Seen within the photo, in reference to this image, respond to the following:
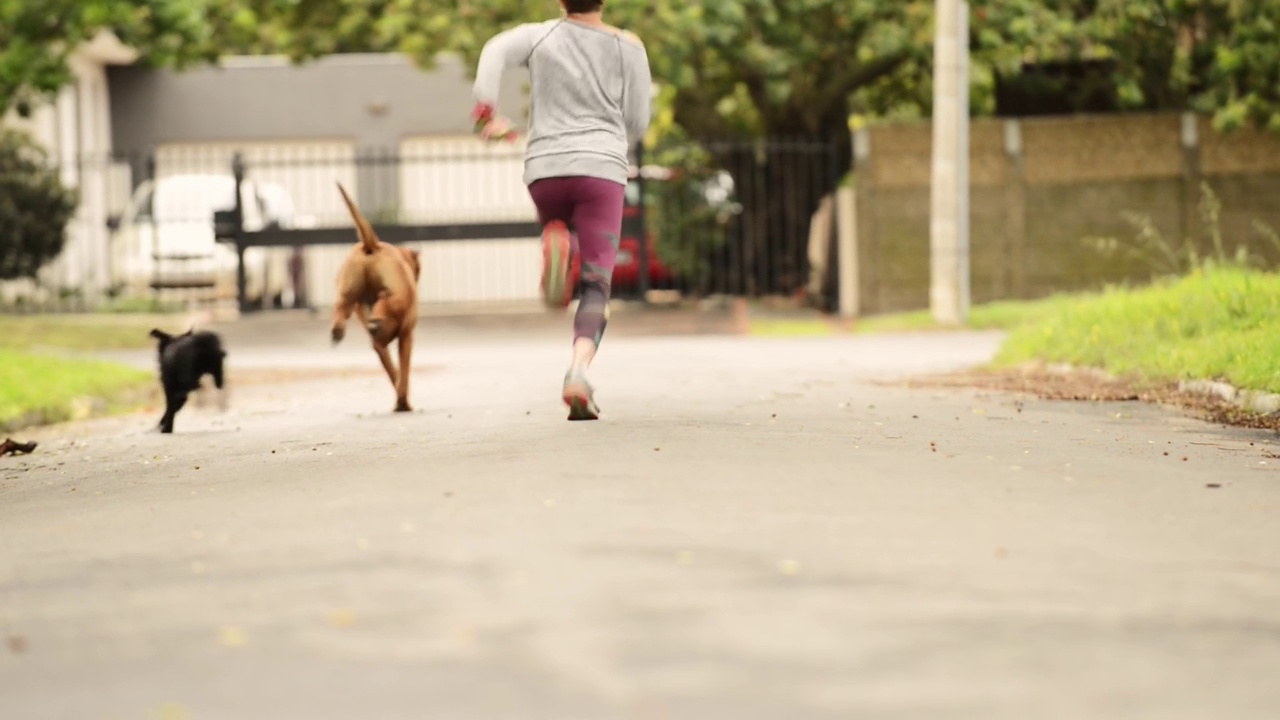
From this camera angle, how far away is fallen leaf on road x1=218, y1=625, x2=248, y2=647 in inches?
188

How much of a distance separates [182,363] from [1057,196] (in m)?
15.5

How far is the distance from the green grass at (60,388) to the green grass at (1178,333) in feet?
21.1

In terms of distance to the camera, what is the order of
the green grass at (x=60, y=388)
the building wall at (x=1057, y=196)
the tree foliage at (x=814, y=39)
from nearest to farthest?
the green grass at (x=60, y=388) < the tree foliage at (x=814, y=39) < the building wall at (x=1057, y=196)

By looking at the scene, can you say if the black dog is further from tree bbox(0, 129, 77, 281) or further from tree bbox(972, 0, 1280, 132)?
tree bbox(0, 129, 77, 281)

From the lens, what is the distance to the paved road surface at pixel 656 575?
170 inches

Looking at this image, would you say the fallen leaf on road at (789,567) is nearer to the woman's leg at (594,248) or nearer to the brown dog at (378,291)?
the woman's leg at (594,248)

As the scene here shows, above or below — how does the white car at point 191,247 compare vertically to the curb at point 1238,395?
above

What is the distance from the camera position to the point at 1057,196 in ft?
81.5

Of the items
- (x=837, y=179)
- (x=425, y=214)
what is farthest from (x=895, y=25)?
(x=425, y=214)

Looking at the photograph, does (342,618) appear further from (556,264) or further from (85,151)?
(85,151)

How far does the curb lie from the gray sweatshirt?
3.64m

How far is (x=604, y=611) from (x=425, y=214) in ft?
97.5

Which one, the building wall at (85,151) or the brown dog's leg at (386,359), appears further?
the building wall at (85,151)

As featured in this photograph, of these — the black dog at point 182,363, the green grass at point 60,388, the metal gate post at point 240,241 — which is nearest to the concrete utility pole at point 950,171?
the metal gate post at point 240,241
